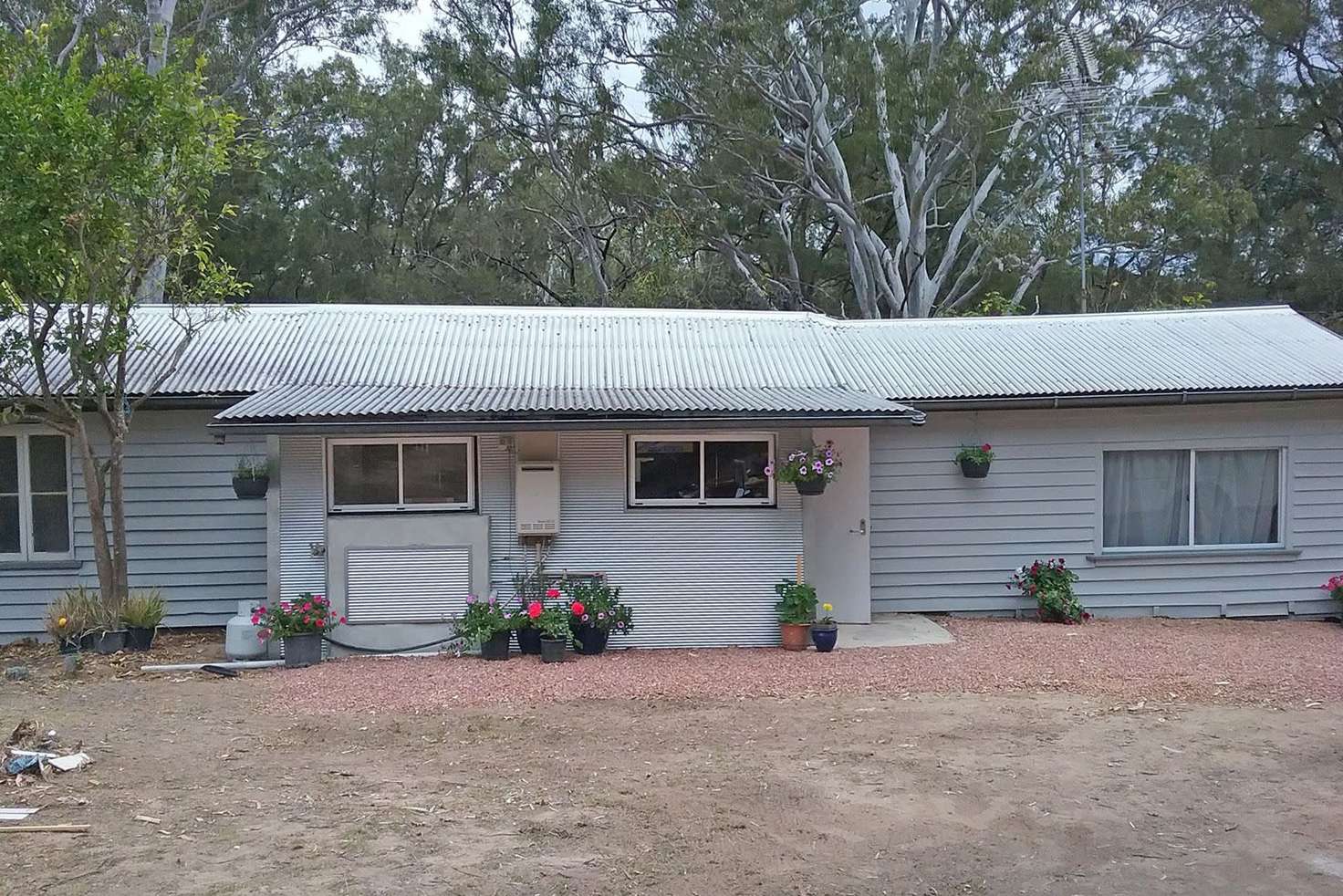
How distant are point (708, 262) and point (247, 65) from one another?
35.6ft

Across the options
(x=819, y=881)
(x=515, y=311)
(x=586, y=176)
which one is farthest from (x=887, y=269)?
(x=819, y=881)

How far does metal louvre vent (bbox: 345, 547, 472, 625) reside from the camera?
28.6 feet

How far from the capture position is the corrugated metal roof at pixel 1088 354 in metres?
10.2

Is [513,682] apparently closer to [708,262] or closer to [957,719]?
[957,719]

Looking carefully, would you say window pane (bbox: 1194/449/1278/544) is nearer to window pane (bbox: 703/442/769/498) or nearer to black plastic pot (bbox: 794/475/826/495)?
black plastic pot (bbox: 794/475/826/495)

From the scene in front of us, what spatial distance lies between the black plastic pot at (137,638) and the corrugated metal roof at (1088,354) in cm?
684

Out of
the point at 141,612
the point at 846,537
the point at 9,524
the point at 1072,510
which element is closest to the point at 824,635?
the point at 846,537

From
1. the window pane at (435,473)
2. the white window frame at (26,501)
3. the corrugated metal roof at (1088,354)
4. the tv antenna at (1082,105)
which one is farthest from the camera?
the tv antenna at (1082,105)

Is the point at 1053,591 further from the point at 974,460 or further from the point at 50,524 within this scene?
the point at 50,524

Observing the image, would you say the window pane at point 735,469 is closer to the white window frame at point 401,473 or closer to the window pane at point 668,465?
the window pane at point 668,465

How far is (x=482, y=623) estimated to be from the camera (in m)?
8.46

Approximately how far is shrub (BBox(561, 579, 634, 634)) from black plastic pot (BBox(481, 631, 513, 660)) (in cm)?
58

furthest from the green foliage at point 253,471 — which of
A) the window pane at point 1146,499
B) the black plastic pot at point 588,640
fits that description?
the window pane at point 1146,499

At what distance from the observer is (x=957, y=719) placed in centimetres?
666
